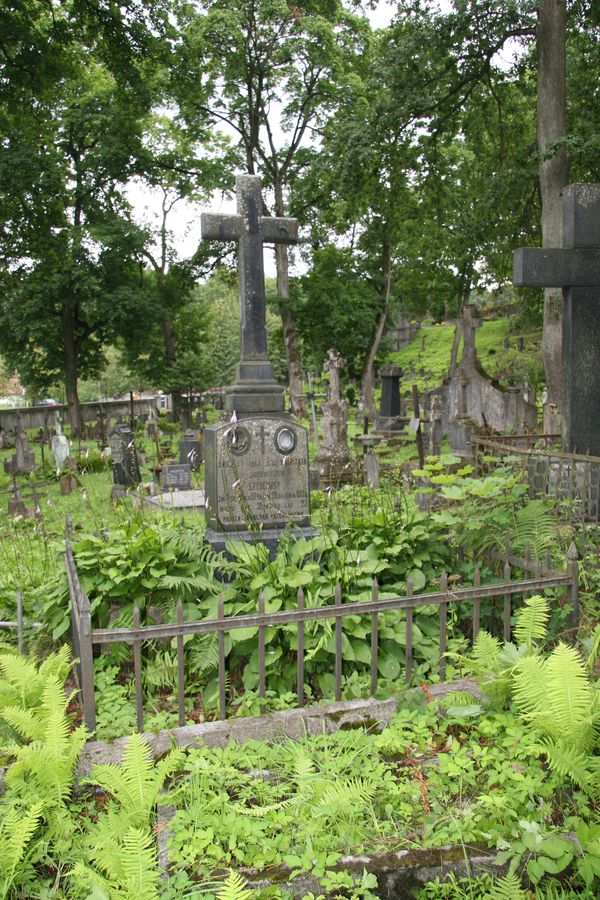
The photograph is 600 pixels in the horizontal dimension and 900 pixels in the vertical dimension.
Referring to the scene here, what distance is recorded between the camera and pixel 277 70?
2266 centimetres

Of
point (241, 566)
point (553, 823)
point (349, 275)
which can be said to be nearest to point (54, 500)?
point (241, 566)

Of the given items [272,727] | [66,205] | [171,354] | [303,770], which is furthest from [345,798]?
[171,354]

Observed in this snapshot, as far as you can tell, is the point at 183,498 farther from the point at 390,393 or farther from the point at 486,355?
the point at 486,355

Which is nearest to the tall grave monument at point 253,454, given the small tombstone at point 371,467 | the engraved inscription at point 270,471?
the engraved inscription at point 270,471

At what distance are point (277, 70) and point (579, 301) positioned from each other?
19.3 m

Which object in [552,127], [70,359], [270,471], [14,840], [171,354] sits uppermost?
[552,127]

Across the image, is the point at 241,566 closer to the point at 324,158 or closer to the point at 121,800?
the point at 121,800

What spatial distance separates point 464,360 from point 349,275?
32.3 feet

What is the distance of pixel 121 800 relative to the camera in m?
2.89

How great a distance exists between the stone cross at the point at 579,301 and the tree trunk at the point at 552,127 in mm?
3258

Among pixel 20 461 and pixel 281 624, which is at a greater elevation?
pixel 281 624

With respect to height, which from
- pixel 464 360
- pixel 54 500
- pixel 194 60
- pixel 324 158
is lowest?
pixel 54 500

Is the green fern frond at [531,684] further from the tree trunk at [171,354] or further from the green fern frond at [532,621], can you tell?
the tree trunk at [171,354]

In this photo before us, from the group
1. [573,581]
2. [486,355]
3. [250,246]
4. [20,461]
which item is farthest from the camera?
[486,355]
